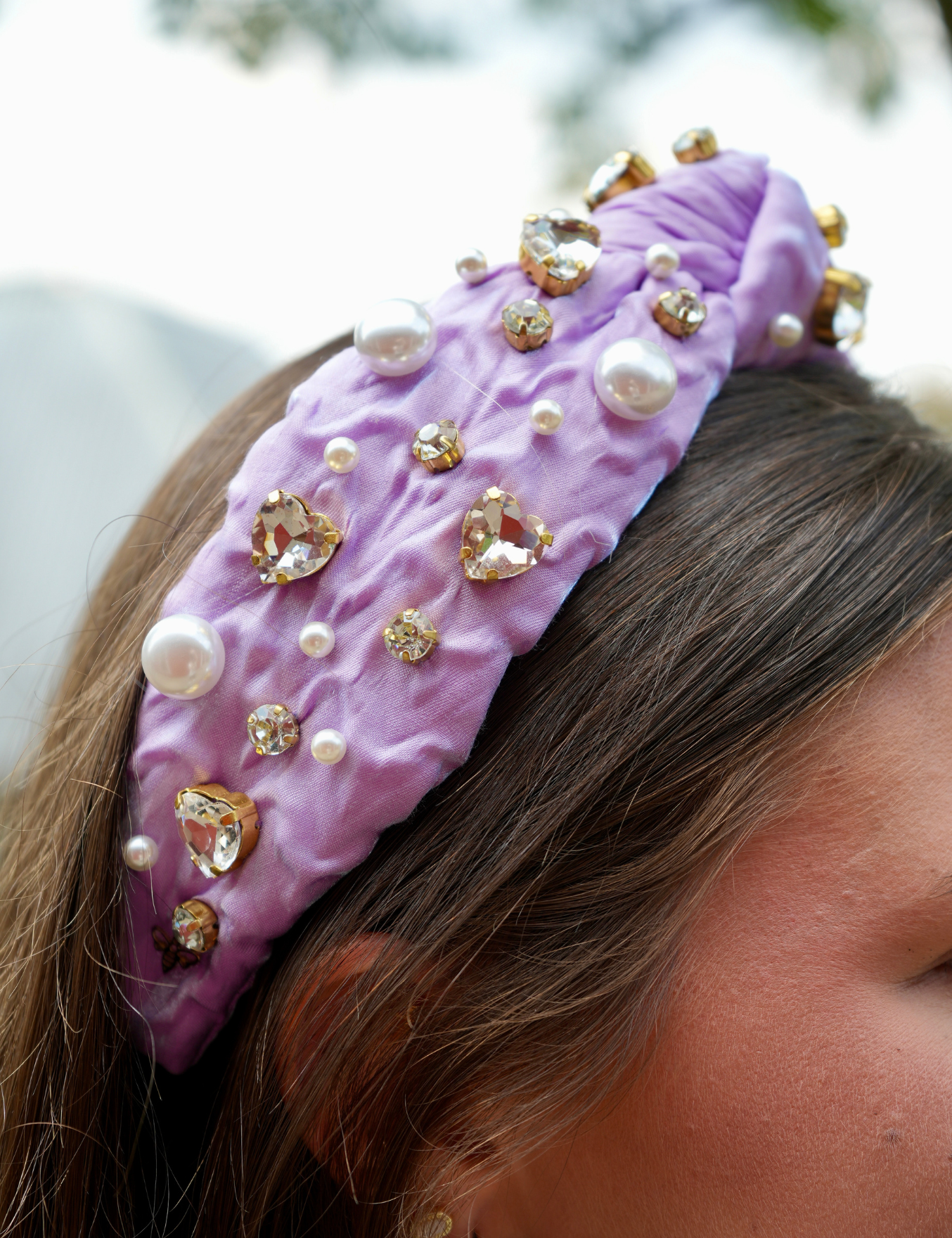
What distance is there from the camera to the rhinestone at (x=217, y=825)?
0.68 metres

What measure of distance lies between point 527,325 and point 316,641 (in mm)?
287

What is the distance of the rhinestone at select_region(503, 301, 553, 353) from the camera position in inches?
28.5

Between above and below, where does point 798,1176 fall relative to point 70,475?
below

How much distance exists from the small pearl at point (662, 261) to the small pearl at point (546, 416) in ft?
0.58

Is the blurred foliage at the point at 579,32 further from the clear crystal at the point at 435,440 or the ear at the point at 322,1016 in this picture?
the ear at the point at 322,1016

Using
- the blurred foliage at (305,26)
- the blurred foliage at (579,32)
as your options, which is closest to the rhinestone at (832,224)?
the blurred foliage at (579,32)

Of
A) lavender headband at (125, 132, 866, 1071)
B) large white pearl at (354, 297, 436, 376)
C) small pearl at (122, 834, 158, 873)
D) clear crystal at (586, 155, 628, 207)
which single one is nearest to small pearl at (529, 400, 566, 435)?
lavender headband at (125, 132, 866, 1071)

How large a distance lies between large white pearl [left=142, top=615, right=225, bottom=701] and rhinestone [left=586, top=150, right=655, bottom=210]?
55cm

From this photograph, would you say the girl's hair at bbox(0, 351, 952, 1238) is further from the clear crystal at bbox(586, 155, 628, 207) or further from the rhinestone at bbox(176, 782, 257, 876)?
the clear crystal at bbox(586, 155, 628, 207)

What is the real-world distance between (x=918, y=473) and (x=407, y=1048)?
613mm

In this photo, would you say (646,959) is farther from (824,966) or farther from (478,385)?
(478,385)

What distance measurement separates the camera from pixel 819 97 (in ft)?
4.87

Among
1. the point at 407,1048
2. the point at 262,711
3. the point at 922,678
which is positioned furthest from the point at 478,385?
the point at 407,1048

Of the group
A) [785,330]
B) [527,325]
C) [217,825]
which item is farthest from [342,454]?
[785,330]
